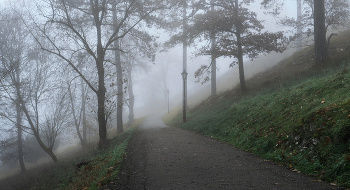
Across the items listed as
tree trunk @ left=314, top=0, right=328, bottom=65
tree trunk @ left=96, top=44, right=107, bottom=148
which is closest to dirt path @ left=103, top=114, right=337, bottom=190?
tree trunk @ left=96, top=44, right=107, bottom=148

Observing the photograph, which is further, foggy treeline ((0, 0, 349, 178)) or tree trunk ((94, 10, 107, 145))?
foggy treeline ((0, 0, 349, 178))

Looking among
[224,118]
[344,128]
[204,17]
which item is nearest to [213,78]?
[204,17]

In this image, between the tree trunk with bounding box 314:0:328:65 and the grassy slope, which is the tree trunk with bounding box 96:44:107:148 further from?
the tree trunk with bounding box 314:0:328:65

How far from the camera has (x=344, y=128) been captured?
13.2 ft

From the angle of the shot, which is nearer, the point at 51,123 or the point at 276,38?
the point at 276,38

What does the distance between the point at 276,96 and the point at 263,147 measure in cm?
369

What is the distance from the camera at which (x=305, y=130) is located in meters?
4.91

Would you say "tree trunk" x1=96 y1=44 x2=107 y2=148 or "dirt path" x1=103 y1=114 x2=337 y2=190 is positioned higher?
"tree trunk" x1=96 y1=44 x2=107 y2=148

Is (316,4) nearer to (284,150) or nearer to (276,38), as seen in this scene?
(276,38)

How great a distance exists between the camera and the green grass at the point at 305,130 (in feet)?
12.9

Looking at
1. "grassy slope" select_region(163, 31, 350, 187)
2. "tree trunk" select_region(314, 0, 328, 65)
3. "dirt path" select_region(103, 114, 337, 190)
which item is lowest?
"dirt path" select_region(103, 114, 337, 190)

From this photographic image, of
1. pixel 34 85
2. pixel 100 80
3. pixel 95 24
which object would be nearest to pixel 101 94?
pixel 100 80

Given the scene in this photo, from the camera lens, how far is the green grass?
3.92 metres

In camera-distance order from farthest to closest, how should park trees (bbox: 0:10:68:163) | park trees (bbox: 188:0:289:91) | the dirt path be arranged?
park trees (bbox: 0:10:68:163) → park trees (bbox: 188:0:289:91) → the dirt path
